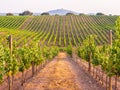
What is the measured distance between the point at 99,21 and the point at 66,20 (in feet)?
46.5

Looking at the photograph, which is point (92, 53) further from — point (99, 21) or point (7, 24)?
point (99, 21)

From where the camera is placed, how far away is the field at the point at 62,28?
11631 cm

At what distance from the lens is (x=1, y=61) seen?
79.0 feet

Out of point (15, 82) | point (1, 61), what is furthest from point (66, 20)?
point (1, 61)

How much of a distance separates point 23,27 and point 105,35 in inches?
1258

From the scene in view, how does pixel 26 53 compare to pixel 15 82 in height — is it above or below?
above

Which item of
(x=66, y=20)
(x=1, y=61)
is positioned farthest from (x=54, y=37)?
(x=1, y=61)

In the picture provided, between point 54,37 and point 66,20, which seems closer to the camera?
point 54,37

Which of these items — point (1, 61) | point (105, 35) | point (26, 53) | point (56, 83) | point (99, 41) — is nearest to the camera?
point (1, 61)

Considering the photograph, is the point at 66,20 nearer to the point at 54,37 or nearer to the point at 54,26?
the point at 54,26

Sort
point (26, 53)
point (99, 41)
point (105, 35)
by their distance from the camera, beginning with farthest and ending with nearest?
point (105, 35) → point (99, 41) → point (26, 53)

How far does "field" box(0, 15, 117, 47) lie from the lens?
382ft

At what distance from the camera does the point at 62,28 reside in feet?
439

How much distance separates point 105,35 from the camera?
120062 mm
